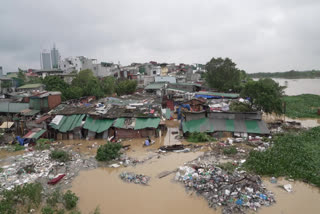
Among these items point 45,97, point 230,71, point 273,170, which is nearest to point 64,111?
point 45,97

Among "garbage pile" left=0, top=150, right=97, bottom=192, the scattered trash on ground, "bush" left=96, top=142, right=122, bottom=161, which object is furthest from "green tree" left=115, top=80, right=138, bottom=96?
the scattered trash on ground

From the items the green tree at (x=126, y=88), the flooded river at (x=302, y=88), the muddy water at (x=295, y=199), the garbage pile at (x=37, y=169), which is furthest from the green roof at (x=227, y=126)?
the flooded river at (x=302, y=88)

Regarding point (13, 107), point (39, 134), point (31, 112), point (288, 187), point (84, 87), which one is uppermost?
point (84, 87)

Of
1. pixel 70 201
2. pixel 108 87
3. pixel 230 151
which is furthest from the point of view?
pixel 108 87

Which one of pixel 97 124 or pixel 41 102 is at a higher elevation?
pixel 41 102

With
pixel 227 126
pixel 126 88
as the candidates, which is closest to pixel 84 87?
pixel 126 88

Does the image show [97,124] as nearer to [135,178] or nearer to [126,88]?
[135,178]

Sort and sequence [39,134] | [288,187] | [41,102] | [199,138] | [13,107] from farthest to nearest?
[13,107] → [41,102] → [39,134] → [199,138] → [288,187]
